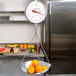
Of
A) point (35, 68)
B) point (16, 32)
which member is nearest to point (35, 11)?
point (35, 68)

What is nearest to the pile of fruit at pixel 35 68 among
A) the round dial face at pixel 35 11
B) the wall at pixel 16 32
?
the round dial face at pixel 35 11

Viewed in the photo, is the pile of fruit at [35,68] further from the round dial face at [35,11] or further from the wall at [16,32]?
the wall at [16,32]

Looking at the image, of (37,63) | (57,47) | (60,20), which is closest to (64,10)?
(60,20)

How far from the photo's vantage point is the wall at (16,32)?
3.03 metres

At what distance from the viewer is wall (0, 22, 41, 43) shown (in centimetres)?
303

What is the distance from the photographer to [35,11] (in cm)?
168

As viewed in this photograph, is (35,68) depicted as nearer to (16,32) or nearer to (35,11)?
(35,11)

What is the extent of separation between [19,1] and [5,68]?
145cm

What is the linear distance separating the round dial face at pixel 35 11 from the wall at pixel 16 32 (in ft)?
4.32

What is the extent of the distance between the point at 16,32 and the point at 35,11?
1462 millimetres

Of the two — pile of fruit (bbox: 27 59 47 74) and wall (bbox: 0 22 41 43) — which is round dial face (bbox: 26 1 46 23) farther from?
wall (bbox: 0 22 41 43)

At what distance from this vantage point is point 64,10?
215 centimetres

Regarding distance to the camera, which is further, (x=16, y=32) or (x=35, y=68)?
(x=16, y=32)

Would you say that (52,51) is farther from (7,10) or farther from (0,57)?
(7,10)
